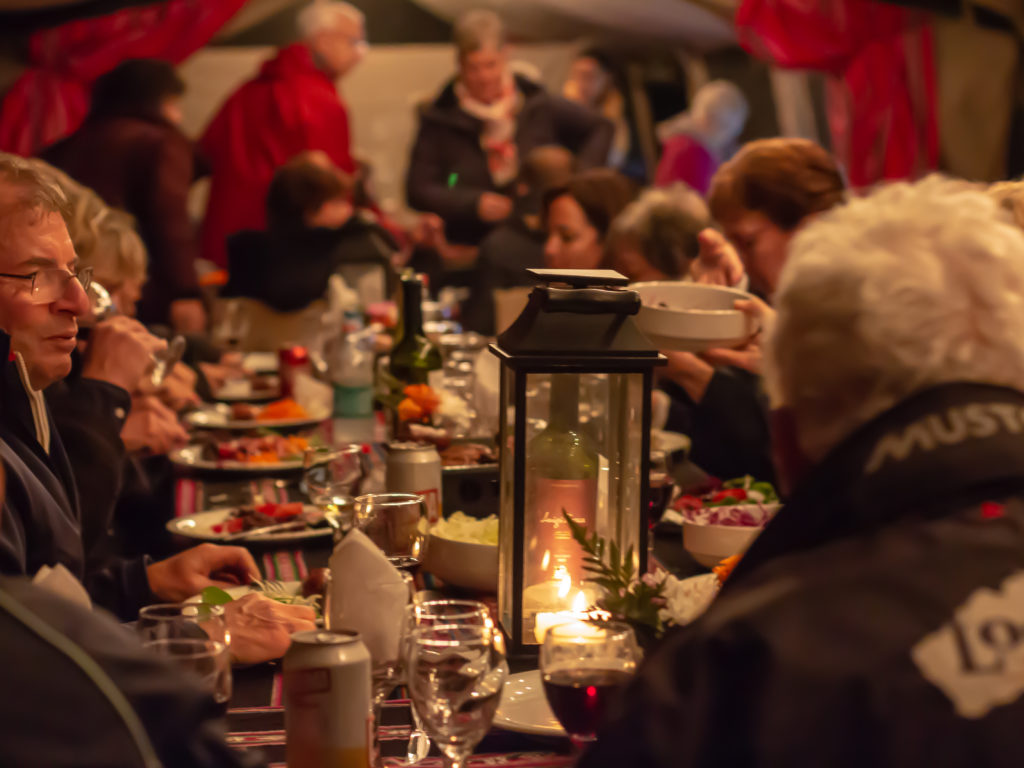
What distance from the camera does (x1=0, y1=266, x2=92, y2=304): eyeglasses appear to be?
1.54m

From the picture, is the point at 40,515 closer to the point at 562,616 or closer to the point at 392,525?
the point at 392,525

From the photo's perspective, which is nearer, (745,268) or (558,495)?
(558,495)

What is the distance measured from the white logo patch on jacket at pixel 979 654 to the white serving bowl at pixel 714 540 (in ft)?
2.98

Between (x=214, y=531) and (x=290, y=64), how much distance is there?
5.74m

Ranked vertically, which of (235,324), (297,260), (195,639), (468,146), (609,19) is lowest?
(195,639)

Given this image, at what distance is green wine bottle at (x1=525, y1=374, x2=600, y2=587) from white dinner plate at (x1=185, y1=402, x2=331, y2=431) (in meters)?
1.62

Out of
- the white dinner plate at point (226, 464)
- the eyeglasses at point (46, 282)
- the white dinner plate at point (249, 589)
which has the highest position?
the eyeglasses at point (46, 282)

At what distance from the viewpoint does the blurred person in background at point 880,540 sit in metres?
0.64

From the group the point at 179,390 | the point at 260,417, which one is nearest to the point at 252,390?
the point at 179,390

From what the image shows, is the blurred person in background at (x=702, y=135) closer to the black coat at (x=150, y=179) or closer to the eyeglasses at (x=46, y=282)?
the black coat at (x=150, y=179)

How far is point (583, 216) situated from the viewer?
385 cm

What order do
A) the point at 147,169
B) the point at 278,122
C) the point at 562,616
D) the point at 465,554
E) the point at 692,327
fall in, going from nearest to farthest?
the point at 562,616 < the point at 465,554 < the point at 692,327 < the point at 147,169 < the point at 278,122

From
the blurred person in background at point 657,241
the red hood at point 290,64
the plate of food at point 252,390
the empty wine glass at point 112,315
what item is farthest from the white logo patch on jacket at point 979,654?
the red hood at point 290,64

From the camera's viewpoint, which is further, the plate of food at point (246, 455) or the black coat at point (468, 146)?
the black coat at point (468, 146)
